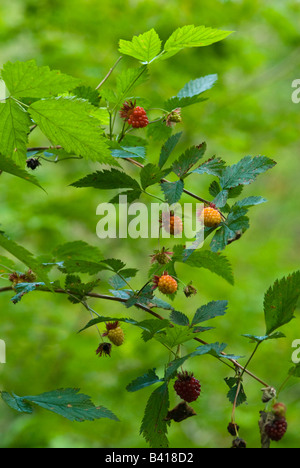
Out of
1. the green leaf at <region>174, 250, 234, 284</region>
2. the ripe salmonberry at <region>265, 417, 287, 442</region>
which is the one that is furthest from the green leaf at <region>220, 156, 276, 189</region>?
the ripe salmonberry at <region>265, 417, 287, 442</region>

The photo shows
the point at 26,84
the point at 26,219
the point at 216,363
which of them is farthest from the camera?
the point at 216,363

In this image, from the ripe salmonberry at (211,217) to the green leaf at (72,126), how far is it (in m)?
0.14

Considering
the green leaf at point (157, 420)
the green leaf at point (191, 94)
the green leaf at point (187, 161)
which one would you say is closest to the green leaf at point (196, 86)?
the green leaf at point (191, 94)

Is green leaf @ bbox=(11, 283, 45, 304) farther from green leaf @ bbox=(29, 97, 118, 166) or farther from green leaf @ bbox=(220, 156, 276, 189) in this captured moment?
green leaf @ bbox=(220, 156, 276, 189)

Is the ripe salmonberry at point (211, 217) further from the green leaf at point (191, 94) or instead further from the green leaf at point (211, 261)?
the green leaf at point (191, 94)

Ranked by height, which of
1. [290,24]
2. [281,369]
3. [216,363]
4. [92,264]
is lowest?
[92,264]

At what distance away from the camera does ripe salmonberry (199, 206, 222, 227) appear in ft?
2.15

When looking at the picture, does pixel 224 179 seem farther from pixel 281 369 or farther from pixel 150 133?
pixel 281 369

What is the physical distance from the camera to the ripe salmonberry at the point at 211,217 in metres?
0.66

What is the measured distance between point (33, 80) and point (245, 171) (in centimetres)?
31
